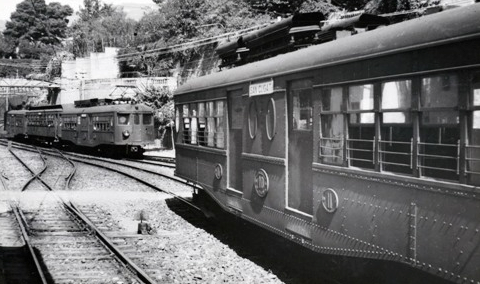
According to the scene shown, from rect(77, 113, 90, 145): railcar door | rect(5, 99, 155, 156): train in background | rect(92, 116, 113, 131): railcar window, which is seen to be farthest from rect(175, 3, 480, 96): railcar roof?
rect(77, 113, 90, 145): railcar door

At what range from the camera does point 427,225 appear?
16.1 feet

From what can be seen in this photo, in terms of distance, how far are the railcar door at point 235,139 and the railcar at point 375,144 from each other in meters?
0.09

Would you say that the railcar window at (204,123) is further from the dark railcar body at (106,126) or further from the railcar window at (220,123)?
the dark railcar body at (106,126)

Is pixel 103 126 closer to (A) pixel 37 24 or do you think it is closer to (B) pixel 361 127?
(B) pixel 361 127

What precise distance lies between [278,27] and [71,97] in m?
56.5

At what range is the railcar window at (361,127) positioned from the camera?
5.85m

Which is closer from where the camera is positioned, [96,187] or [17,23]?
[96,187]

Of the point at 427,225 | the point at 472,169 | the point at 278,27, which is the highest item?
the point at 278,27

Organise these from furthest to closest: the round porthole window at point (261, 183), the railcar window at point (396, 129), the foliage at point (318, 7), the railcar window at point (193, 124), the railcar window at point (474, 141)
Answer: the foliage at point (318, 7)
the railcar window at point (193, 124)
the round porthole window at point (261, 183)
the railcar window at point (396, 129)
the railcar window at point (474, 141)

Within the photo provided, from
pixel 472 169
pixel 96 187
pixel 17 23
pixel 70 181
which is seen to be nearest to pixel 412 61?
pixel 472 169

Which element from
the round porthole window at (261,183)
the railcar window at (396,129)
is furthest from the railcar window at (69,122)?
the railcar window at (396,129)

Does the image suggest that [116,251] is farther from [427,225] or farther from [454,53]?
[454,53]

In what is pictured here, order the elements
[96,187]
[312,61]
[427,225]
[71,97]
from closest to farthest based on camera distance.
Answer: [427,225] < [312,61] < [96,187] < [71,97]

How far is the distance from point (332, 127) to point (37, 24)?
104471mm
